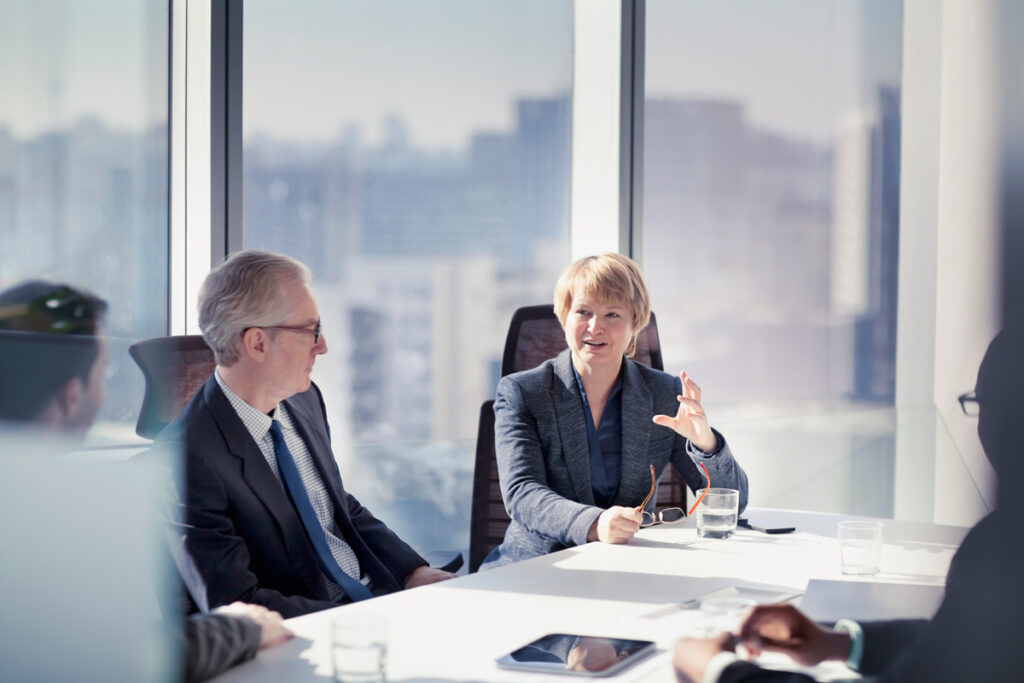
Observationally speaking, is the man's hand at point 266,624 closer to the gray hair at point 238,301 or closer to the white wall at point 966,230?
the gray hair at point 238,301

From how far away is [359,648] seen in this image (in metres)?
1.07

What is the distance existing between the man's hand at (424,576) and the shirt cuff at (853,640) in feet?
3.45

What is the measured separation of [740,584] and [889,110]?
2.85 metres

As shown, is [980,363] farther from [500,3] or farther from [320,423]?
[500,3]

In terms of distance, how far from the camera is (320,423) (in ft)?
7.10

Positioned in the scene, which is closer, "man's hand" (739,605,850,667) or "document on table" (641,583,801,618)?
"man's hand" (739,605,850,667)

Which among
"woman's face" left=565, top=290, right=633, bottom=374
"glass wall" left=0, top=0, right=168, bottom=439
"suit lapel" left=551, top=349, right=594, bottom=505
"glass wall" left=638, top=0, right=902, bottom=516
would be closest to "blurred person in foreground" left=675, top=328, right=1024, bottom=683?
"suit lapel" left=551, top=349, right=594, bottom=505

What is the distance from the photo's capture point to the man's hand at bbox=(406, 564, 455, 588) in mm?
2004

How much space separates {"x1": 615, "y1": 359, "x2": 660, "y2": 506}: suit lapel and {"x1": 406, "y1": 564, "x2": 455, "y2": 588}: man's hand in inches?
19.6

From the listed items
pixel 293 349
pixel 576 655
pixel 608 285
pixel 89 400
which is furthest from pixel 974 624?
pixel 608 285

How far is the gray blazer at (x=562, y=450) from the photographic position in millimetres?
2135

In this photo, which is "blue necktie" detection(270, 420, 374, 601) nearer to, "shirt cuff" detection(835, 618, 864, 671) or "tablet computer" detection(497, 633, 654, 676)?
"tablet computer" detection(497, 633, 654, 676)

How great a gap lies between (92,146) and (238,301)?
1.50 m

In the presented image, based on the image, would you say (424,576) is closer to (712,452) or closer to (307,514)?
(307,514)
